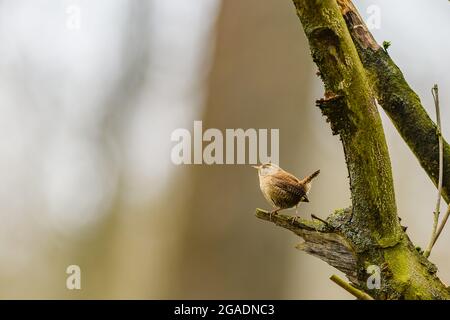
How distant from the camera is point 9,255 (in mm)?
5203

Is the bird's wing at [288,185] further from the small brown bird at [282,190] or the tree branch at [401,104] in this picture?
the tree branch at [401,104]

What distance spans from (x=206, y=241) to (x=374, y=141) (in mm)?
1950

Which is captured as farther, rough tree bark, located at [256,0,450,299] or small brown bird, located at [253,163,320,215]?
small brown bird, located at [253,163,320,215]

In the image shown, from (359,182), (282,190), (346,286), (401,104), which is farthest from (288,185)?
(346,286)

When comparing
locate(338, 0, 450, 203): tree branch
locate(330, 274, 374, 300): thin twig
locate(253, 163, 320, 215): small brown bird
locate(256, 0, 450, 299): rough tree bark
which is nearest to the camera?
locate(330, 274, 374, 300): thin twig

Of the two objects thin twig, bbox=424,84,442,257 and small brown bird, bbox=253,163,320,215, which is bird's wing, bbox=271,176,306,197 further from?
thin twig, bbox=424,84,442,257

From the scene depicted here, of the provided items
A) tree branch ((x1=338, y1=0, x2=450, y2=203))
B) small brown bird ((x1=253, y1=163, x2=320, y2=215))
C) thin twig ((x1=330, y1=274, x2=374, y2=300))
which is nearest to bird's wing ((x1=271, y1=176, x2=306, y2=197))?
small brown bird ((x1=253, y1=163, x2=320, y2=215))

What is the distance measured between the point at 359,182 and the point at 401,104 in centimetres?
34

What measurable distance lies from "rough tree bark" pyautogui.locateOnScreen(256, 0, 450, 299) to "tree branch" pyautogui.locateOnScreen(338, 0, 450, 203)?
25 cm

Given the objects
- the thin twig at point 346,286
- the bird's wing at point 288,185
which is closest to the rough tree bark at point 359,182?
the thin twig at point 346,286

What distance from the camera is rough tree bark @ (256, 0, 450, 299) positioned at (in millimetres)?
809

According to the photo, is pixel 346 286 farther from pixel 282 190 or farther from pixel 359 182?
pixel 282 190

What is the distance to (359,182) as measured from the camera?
85 cm
